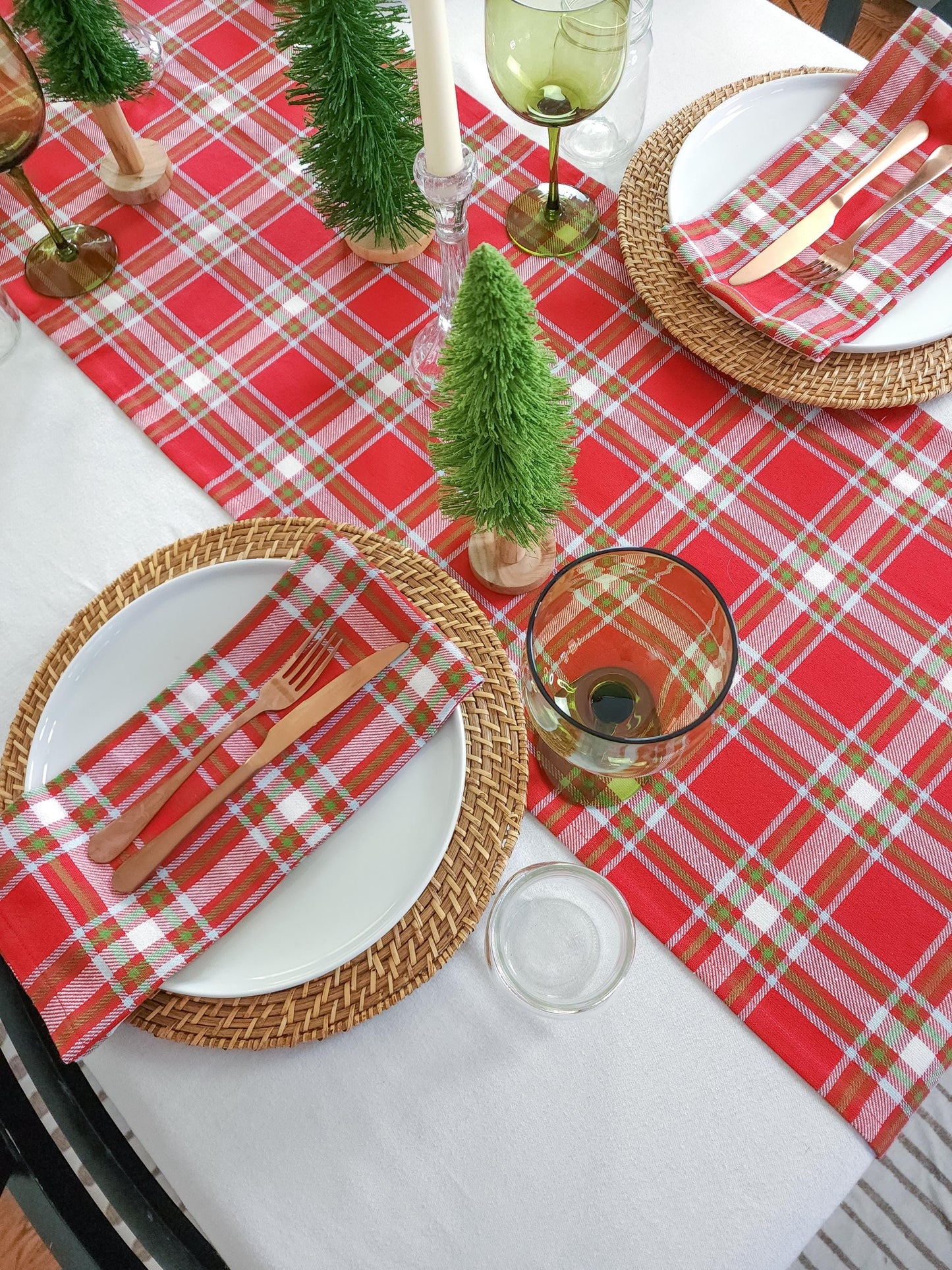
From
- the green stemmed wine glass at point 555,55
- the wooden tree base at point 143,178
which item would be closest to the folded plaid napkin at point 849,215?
the green stemmed wine glass at point 555,55

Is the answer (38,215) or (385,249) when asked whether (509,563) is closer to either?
(385,249)

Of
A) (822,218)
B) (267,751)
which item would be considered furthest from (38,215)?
(822,218)

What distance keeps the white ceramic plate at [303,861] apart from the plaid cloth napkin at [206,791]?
0.05 ft

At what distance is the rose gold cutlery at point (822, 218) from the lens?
0.77 m

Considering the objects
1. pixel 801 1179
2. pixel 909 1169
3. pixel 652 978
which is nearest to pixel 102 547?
pixel 652 978

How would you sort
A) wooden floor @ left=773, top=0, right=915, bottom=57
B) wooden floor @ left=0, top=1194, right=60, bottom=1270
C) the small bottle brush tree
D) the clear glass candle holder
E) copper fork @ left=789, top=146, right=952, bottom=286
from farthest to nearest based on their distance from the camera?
wooden floor @ left=773, top=0, right=915, bottom=57
wooden floor @ left=0, top=1194, right=60, bottom=1270
copper fork @ left=789, top=146, right=952, bottom=286
the clear glass candle holder
the small bottle brush tree

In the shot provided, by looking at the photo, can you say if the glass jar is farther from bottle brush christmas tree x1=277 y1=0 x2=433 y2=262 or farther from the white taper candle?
the white taper candle

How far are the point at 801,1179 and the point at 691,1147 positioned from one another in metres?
0.06

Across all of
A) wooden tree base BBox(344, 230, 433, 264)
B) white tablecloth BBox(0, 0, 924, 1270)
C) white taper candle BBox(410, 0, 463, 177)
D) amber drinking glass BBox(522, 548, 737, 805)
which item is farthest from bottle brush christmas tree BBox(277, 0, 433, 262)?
white tablecloth BBox(0, 0, 924, 1270)

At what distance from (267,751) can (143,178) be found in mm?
578

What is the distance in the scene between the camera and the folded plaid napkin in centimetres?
75

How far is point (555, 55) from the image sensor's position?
724 millimetres

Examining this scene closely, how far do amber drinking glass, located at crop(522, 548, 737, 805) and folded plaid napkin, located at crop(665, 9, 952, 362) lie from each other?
259 mm

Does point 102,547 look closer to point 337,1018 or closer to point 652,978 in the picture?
point 337,1018
